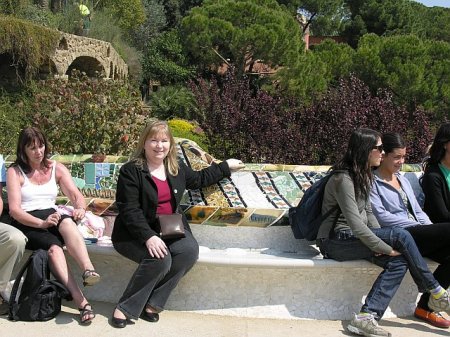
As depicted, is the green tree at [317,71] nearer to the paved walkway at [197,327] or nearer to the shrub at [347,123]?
the shrub at [347,123]

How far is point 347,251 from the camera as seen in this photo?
153 inches

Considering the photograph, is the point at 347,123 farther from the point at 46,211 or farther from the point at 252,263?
the point at 46,211

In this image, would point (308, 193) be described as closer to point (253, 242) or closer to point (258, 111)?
point (253, 242)

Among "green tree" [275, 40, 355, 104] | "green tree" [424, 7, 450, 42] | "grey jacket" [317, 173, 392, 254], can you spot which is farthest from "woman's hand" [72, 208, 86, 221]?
"green tree" [424, 7, 450, 42]

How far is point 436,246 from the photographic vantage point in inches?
156

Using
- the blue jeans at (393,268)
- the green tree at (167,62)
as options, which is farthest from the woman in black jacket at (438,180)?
the green tree at (167,62)

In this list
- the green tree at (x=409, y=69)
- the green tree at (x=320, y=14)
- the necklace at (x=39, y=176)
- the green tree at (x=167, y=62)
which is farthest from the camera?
the green tree at (x=320, y=14)

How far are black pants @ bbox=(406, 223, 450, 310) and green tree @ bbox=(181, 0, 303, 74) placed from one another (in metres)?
17.4

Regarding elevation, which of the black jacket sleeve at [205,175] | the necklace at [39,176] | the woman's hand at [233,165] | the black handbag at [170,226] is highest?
the woman's hand at [233,165]

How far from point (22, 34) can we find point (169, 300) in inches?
467

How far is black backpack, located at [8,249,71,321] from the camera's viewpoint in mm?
Result: 3719

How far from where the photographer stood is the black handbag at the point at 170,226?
3795 mm

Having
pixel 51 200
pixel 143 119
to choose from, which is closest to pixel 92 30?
pixel 143 119

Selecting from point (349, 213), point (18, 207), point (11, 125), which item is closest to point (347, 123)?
point (349, 213)
